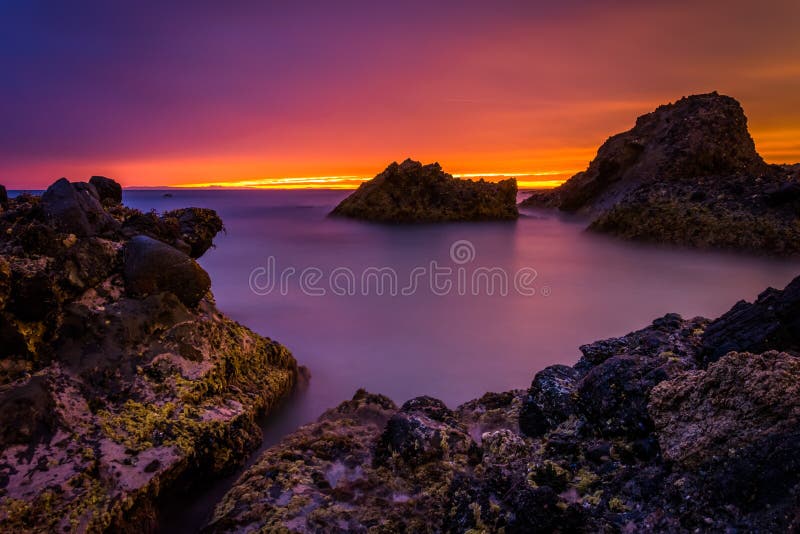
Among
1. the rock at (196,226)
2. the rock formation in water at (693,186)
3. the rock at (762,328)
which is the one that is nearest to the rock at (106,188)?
the rock at (196,226)

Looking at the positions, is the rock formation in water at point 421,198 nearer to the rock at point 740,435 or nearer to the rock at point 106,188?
the rock at point 106,188

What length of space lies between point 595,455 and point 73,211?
16.0 feet

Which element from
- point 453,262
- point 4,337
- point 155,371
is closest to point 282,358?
point 155,371

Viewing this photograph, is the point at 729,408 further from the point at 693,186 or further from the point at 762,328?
the point at 693,186

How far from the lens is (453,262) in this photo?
46.3 ft

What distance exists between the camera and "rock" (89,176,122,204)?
5664mm

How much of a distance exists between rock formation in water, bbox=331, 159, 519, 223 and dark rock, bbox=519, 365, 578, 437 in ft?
62.4

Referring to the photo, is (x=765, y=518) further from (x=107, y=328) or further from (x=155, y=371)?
(x=107, y=328)

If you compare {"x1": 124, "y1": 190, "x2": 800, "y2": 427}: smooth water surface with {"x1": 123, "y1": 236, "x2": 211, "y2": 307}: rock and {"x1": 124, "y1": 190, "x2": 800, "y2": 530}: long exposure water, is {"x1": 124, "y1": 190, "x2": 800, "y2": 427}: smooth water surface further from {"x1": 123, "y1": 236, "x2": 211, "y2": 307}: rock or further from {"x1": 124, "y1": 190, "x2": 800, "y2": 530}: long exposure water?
{"x1": 123, "y1": 236, "x2": 211, "y2": 307}: rock

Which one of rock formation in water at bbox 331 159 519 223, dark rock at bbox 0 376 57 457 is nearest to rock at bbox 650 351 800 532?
dark rock at bbox 0 376 57 457

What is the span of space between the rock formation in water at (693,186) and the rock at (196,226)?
41.7 ft

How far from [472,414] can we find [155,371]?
2.78 meters

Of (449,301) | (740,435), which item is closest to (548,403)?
(740,435)

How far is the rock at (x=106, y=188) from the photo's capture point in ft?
18.6
